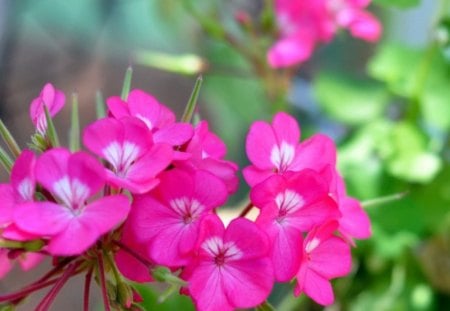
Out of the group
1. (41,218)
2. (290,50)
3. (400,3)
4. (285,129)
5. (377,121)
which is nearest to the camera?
(41,218)

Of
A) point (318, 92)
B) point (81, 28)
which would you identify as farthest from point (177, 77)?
point (318, 92)

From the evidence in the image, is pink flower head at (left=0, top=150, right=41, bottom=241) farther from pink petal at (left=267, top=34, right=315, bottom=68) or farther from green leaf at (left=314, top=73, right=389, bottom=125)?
green leaf at (left=314, top=73, right=389, bottom=125)

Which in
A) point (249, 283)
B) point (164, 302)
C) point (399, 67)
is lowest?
point (164, 302)

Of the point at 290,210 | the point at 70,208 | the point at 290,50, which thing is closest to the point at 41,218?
the point at 70,208

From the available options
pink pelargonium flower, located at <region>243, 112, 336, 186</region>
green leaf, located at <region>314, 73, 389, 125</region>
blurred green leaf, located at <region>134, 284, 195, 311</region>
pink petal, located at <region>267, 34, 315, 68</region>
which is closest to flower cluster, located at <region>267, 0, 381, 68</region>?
pink petal, located at <region>267, 34, 315, 68</region>

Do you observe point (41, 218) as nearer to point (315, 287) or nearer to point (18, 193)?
point (18, 193)

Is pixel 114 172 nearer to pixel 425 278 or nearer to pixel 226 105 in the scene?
A: pixel 425 278

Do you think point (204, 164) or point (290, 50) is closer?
point (204, 164)

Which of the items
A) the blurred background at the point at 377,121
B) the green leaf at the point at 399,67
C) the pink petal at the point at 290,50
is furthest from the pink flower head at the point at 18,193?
the green leaf at the point at 399,67
